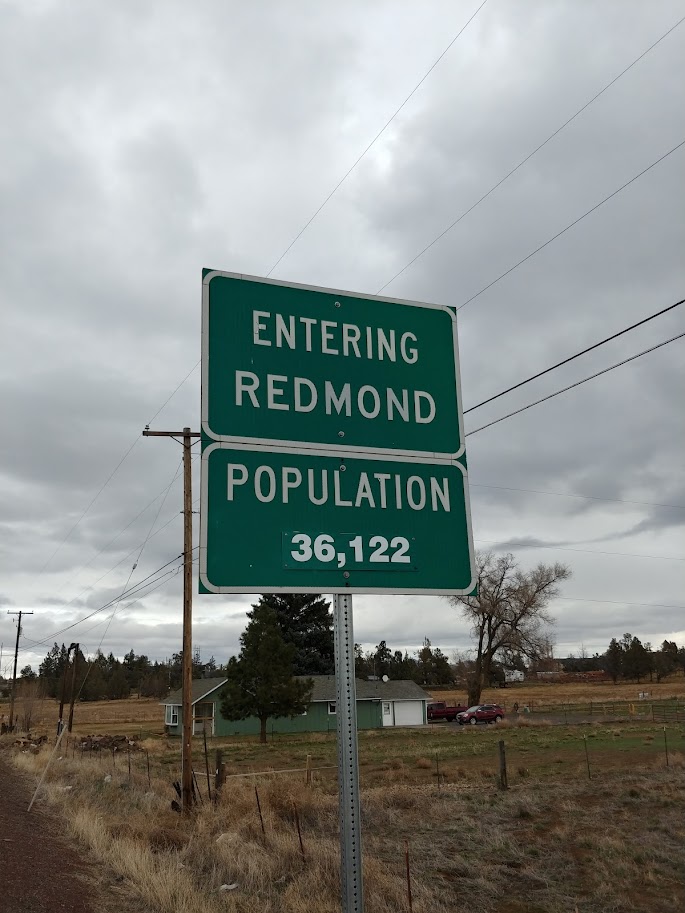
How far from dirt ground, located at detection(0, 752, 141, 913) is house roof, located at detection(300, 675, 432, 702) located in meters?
41.2

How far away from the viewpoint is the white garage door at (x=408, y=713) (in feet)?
190

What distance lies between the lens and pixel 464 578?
3387 mm

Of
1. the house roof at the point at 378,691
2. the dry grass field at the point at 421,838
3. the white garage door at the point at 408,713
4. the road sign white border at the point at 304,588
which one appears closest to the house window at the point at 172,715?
the house roof at the point at 378,691

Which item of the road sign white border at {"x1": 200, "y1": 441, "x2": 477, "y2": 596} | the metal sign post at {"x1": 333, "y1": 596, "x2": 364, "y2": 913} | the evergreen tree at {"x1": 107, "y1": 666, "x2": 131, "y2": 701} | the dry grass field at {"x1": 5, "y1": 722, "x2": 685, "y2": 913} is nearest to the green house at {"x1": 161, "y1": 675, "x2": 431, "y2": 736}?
the dry grass field at {"x1": 5, "y1": 722, "x2": 685, "y2": 913}

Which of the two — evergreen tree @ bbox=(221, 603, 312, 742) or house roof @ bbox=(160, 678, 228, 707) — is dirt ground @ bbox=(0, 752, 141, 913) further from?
house roof @ bbox=(160, 678, 228, 707)

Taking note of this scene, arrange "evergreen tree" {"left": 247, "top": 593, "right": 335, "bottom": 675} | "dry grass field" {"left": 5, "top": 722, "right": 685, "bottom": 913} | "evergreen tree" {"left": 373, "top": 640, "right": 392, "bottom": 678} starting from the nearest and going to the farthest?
"dry grass field" {"left": 5, "top": 722, "right": 685, "bottom": 913}
"evergreen tree" {"left": 247, "top": 593, "right": 335, "bottom": 675}
"evergreen tree" {"left": 373, "top": 640, "right": 392, "bottom": 678}

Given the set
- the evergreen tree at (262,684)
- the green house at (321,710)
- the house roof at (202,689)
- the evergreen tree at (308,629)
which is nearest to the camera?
the evergreen tree at (262,684)

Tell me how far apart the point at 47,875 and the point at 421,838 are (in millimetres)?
6063

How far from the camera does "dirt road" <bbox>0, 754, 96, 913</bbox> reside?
31.2 ft

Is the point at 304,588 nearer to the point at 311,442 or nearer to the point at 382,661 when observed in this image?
the point at 311,442

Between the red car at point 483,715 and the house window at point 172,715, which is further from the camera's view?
the house window at point 172,715

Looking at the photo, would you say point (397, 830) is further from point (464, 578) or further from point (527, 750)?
point (527, 750)

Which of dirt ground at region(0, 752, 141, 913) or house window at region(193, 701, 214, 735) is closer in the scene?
dirt ground at region(0, 752, 141, 913)

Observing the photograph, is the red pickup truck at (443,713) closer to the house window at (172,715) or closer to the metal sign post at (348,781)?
the house window at (172,715)
